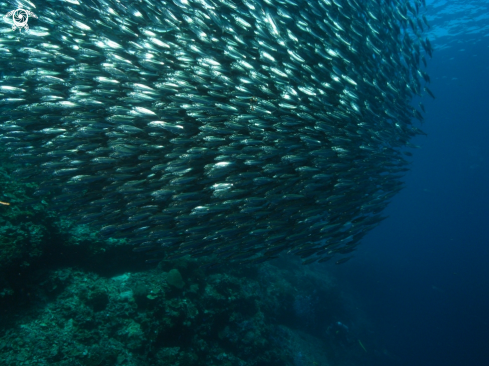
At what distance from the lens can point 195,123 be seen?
5793mm

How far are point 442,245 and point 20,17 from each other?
64.7 meters

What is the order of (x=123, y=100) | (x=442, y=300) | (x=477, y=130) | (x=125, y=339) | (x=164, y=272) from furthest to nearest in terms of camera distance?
(x=477, y=130) → (x=442, y=300) → (x=164, y=272) → (x=125, y=339) → (x=123, y=100)

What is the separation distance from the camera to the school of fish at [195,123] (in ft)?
18.0

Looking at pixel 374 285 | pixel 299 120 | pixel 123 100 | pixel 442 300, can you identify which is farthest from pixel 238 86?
pixel 442 300

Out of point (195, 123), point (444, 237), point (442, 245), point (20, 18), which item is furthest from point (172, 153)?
point (444, 237)

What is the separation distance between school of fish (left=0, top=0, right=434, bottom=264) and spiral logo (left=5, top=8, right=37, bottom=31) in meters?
0.14

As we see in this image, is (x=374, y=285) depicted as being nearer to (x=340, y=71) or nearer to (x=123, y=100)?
(x=340, y=71)

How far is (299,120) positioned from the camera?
6.03 m

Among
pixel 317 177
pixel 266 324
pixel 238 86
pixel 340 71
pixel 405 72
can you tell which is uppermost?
pixel 405 72

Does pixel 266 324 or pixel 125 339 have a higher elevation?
pixel 125 339

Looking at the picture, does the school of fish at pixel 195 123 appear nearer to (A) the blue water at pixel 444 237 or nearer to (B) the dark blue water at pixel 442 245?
(A) the blue water at pixel 444 237

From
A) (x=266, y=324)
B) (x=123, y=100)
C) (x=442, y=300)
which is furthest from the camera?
(x=442, y=300)

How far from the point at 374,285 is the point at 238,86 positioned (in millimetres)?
29576

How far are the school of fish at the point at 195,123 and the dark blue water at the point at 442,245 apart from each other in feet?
69.1
